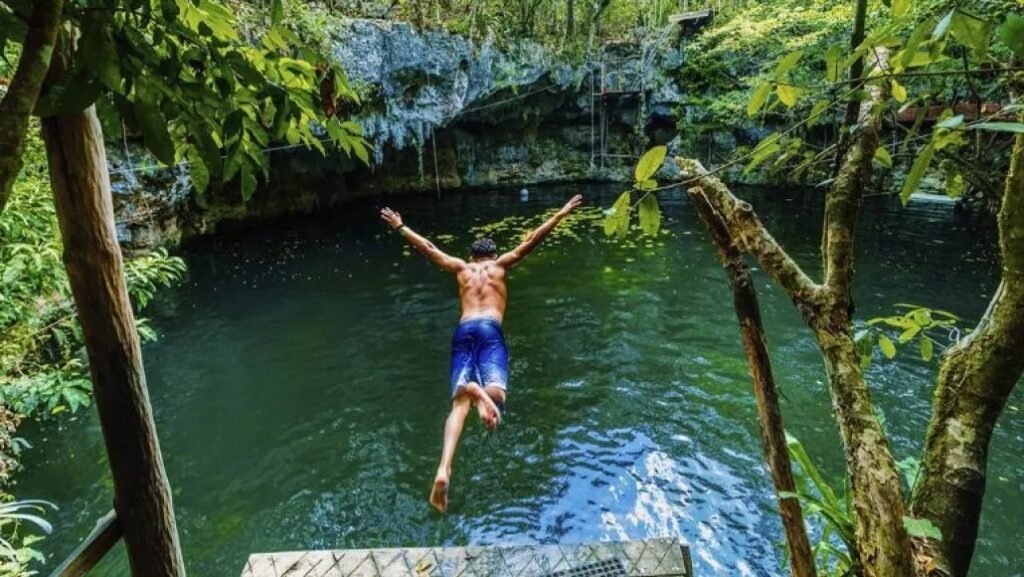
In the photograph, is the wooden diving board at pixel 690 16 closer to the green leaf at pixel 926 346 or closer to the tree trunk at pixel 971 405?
the green leaf at pixel 926 346

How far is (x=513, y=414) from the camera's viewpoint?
6.88 metres

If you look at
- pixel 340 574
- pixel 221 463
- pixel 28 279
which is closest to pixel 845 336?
pixel 340 574

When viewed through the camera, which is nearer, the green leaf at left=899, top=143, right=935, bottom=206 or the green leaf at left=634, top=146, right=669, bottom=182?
the green leaf at left=899, top=143, right=935, bottom=206

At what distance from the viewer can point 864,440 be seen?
2.08m

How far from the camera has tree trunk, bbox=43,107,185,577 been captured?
76.3 inches

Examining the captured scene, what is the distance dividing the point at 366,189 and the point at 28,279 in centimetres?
1724

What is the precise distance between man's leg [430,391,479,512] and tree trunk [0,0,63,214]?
10.1 ft

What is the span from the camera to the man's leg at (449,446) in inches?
148

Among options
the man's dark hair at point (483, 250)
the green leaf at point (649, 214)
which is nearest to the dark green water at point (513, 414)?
the man's dark hair at point (483, 250)

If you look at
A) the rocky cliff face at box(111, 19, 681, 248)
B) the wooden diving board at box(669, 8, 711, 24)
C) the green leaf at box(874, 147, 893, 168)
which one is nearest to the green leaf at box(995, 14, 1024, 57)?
the green leaf at box(874, 147, 893, 168)

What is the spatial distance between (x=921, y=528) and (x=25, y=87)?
271cm

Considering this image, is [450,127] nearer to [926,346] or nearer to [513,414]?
[513,414]

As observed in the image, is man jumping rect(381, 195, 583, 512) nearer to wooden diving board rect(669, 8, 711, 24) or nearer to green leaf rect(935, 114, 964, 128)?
green leaf rect(935, 114, 964, 128)

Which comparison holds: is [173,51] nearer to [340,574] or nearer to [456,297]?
[340,574]
